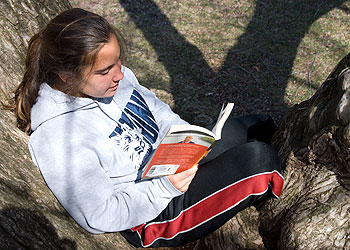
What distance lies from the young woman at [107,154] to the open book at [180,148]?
0.11 m

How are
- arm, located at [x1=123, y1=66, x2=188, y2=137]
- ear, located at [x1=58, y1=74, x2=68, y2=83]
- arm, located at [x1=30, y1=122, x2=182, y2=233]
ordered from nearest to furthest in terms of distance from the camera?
arm, located at [x1=30, y1=122, x2=182, y2=233] → ear, located at [x1=58, y1=74, x2=68, y2=83] → arm, located at [x1=123, y1=66, x2=188, y2=137]

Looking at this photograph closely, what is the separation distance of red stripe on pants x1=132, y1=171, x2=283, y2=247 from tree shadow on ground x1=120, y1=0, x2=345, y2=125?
1899 millimetres

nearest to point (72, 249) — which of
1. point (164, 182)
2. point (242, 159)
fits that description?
point (164, 182)

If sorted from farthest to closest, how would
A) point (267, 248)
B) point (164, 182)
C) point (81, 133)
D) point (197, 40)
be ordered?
1. point (197, 40)
2. point (267, 248)
3. point (164, 182)
4. point (81, 133)

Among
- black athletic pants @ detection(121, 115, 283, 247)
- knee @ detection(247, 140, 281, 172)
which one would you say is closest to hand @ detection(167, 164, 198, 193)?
black athletic pants @ detection(121, 115, 283, 247)

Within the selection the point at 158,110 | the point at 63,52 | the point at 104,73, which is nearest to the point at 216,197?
the point at 158,110

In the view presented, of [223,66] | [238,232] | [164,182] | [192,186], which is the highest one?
[164,182]

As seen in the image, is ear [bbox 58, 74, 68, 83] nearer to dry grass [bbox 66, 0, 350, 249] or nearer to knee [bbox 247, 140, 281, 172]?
knee [bbox 247, 140, 281, 172]

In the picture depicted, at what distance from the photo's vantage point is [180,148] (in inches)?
74.6

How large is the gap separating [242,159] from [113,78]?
2.97 feet

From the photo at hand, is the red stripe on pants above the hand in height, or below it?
below

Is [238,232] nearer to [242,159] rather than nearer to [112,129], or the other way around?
[242,159]

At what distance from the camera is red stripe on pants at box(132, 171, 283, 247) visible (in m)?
2.21

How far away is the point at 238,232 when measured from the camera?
7.89 ft
